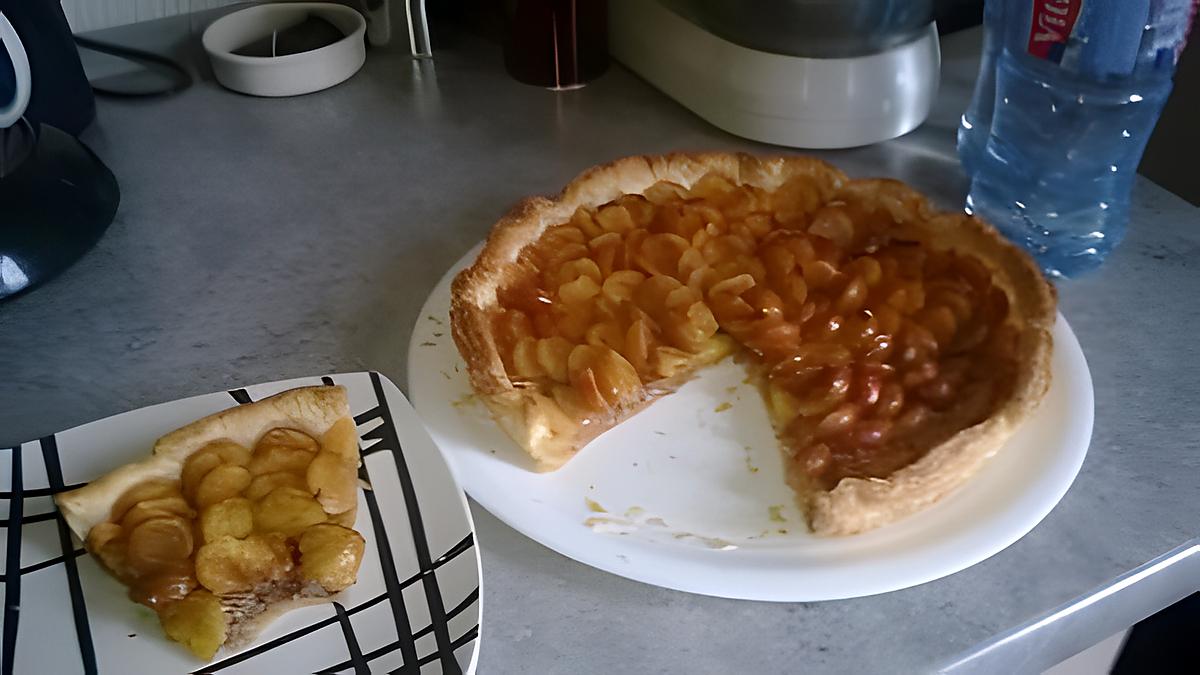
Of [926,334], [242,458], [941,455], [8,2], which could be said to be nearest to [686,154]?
[926,334]

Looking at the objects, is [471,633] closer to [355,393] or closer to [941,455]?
[355,393]

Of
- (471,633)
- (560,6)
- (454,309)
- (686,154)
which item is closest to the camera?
(471,633)

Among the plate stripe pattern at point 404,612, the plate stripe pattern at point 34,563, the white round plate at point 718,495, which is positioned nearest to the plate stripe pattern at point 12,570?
the plate stripe pattern at point 34,563

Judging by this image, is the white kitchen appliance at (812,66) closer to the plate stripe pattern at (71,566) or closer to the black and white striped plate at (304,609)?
the black and white striped plate at (304,609)

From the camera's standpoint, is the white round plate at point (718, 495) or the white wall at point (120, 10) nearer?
the white round plate at point (718, 495)

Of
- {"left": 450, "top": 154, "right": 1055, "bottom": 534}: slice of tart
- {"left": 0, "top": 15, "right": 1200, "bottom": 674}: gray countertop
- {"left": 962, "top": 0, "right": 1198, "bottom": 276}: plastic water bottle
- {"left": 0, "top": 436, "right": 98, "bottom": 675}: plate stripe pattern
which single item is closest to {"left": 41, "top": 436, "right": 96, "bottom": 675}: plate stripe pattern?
{"left": 0, "top": 436, "right": 98, "bottom": 675}: plate stripe pattern

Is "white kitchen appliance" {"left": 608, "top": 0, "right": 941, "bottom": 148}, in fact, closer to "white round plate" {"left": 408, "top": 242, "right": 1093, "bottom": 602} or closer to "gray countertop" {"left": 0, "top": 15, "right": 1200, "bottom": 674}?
"gray countertop" {"left": 0, "top": 15, "right": 1200, "bottom": 674}
